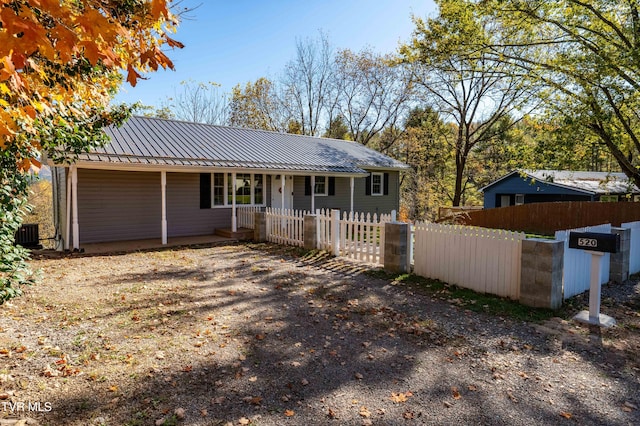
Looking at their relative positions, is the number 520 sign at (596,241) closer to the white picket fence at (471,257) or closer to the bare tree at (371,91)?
the white picket fence at (471,257)

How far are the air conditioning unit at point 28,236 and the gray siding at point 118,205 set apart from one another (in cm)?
158

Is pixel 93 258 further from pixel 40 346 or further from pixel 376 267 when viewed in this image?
pixel 376 267

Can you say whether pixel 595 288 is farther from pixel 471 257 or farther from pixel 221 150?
pixel 221 150

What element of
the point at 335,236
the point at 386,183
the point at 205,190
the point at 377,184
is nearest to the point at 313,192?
the point at 205,190

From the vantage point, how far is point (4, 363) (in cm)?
365

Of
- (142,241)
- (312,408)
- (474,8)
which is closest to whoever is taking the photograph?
(312,408)

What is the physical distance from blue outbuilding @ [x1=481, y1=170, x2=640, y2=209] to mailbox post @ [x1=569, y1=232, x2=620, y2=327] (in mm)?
17719

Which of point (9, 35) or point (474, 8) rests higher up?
point (474, 8)

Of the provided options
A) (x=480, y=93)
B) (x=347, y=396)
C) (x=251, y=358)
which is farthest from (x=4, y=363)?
(x=480, y=93)

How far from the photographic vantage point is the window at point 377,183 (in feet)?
64.6

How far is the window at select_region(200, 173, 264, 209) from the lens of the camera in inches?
539

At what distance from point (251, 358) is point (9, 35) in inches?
133

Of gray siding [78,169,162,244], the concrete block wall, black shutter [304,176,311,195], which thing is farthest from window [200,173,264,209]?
the concrete block wall

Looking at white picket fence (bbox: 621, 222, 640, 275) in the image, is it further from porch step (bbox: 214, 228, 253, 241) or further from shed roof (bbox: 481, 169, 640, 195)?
shed roof (bbox: 481, 169, 640, 195)
